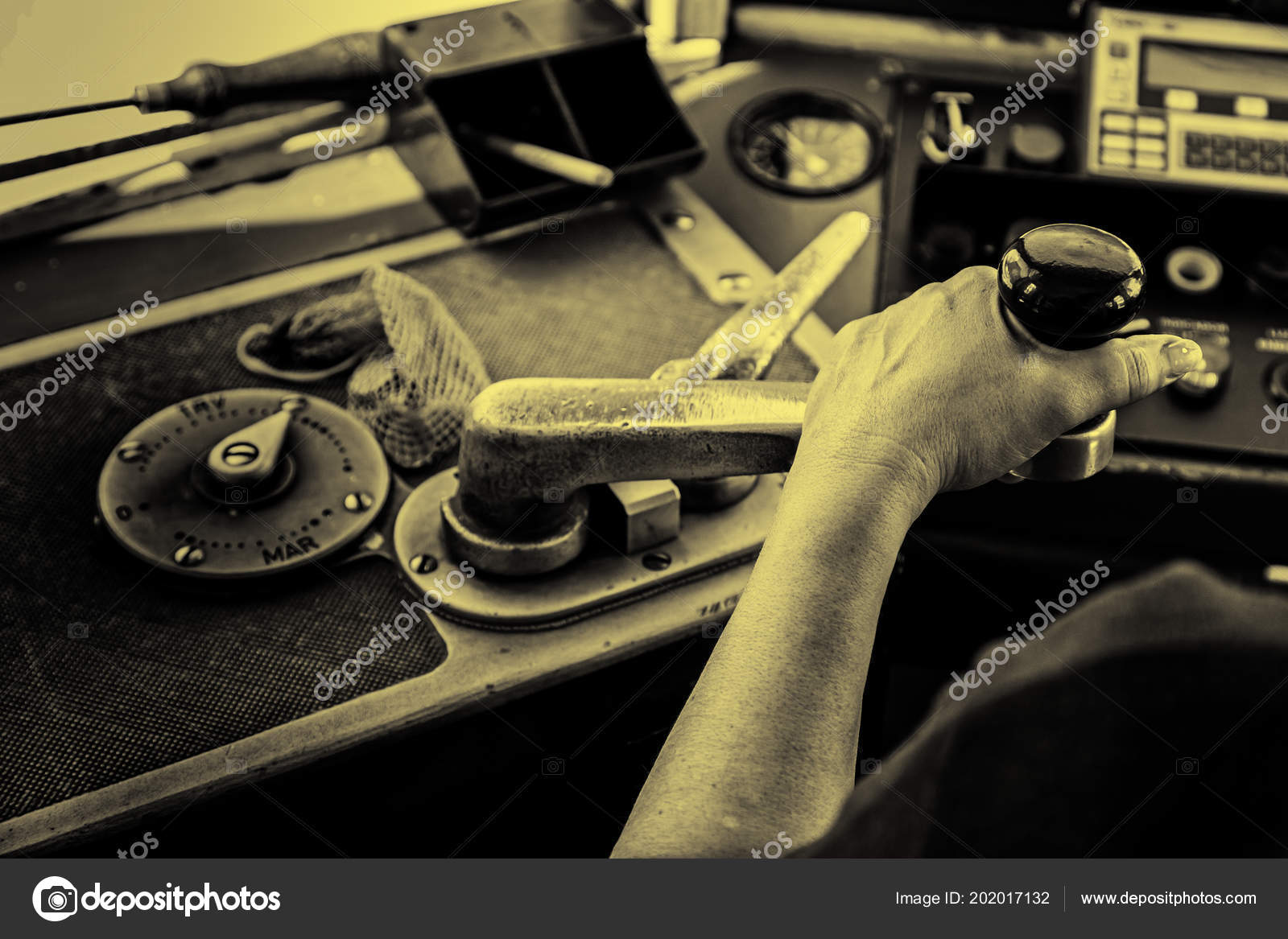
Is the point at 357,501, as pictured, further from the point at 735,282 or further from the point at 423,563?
the point at 735,282

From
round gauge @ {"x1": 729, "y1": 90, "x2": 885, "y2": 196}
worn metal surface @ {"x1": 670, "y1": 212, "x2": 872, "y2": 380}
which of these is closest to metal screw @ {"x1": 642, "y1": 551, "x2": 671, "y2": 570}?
worn metal surface @ {"x1": 670, "y1": 212, "x2": 872, "y2": 380}

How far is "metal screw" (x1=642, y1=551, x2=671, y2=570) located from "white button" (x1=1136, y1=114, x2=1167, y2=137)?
0.69 m

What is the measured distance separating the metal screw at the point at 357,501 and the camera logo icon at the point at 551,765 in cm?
24

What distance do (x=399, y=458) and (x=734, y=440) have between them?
1.04 ft

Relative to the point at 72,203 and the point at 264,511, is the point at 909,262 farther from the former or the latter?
the point at 72,203

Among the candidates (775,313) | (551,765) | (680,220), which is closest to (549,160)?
(680,220)

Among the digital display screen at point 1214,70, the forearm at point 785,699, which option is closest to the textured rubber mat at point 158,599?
the forearm at point 785,699

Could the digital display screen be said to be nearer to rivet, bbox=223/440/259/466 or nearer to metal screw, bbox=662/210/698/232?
metal screw, bbox=662/210/698/232

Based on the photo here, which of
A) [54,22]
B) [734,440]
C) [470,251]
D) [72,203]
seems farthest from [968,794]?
[54,22]

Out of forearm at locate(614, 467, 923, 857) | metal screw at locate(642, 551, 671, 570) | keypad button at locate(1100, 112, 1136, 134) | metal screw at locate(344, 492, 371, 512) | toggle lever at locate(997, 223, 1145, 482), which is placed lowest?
metal screw at locate(642, 551, 671, 570)

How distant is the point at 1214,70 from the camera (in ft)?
4.08

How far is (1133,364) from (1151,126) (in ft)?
2.07
